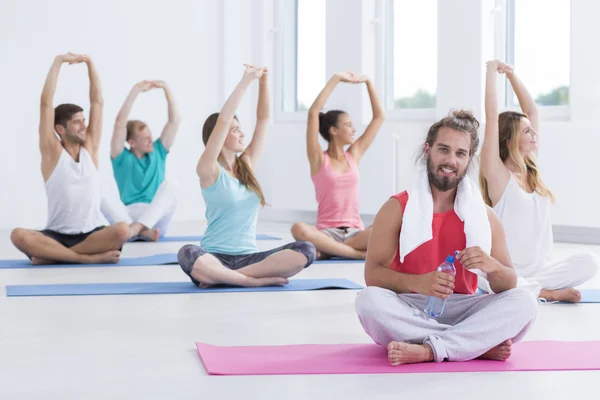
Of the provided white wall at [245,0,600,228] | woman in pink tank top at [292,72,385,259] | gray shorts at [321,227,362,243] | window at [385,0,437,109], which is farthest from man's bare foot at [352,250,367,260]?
window at [385,0,437,109]

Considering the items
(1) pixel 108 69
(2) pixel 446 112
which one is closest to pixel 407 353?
(2) pixel 446 112

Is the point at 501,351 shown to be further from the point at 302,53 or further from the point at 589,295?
the point at 302,53

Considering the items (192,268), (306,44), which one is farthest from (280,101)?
(192,268)

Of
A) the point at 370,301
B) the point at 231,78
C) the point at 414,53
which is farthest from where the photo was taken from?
the point at 231,78

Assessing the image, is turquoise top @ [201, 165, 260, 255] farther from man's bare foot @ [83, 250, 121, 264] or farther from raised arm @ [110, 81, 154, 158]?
raised arm @ [110, 81, 154, 158]

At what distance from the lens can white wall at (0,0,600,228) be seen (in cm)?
646

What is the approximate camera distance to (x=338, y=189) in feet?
18.5

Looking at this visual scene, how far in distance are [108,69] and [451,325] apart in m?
6.42

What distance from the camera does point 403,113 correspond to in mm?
7906

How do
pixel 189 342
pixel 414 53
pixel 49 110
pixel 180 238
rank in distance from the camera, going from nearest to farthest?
pixel 189 342
pixel 49 110
pixel 180 238
pixel 414 53

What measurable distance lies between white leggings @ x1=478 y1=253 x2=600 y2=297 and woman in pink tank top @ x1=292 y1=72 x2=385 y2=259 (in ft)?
5.74

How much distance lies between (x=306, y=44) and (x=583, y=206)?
3.50m

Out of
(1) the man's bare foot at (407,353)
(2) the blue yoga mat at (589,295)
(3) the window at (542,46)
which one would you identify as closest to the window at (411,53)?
(3) the window at (542,46)

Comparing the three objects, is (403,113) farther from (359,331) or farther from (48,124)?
(359,331)
